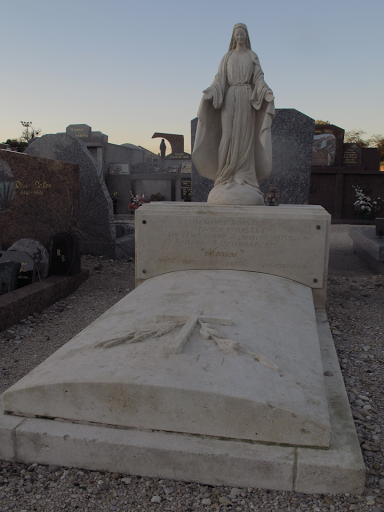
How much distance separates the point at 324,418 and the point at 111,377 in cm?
92

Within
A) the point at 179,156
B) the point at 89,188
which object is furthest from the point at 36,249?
the point at 179,156

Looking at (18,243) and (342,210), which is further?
(342,210)

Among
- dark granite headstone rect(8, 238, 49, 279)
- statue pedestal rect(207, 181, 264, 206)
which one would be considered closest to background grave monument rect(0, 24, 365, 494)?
statue pedestal rect(207, 181, 264, 206)

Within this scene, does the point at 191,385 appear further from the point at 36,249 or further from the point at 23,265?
the point at 36,249

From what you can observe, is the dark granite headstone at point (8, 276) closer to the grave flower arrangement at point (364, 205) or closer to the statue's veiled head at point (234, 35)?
the statue's veiled head at point (234, 35)

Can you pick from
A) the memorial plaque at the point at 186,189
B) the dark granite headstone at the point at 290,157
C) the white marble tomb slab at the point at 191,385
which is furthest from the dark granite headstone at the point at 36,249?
the memorial plaque at the point at 186,189

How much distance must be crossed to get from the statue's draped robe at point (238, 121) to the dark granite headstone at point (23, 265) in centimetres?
213

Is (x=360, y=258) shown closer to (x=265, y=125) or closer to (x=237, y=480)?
(x=265, y=125)

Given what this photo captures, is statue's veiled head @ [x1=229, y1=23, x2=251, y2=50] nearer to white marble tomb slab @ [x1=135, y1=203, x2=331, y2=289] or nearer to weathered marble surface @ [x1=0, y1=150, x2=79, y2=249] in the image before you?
white marble tomb slab @ [x1=135, y1=203, x2=331, y2=289]

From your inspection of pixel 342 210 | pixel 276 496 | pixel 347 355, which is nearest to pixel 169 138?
pixel 342 210

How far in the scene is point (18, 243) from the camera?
17.8 ft

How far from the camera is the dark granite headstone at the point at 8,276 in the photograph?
4.52 m

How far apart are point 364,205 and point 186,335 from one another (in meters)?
11.0

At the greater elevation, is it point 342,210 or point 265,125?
point 265,125
